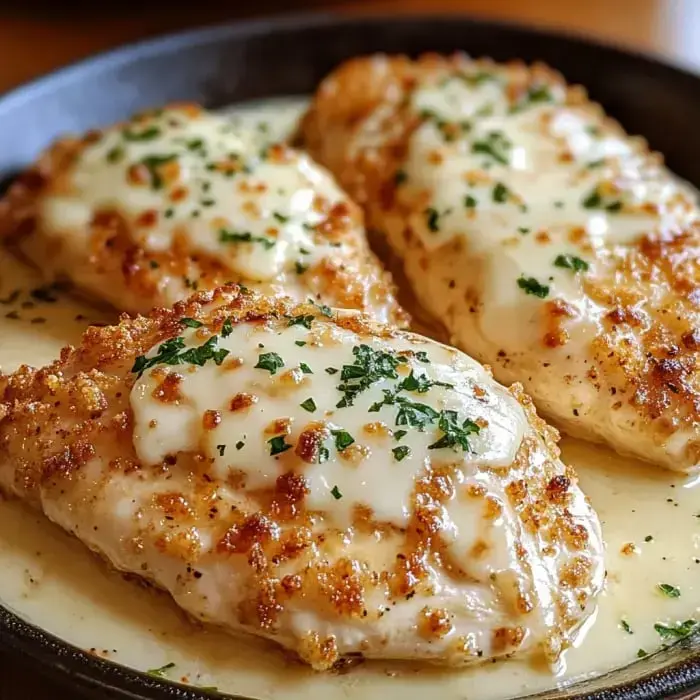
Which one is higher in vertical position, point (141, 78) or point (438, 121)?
point (438, 121)

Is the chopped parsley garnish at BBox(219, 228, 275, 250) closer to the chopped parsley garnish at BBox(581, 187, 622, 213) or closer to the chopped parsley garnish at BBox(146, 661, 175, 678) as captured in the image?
the chopped parsley garnish at BBox(581, 187, 622, 213)

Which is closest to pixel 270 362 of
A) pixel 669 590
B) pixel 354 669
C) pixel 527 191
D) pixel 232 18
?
pixel 354 669

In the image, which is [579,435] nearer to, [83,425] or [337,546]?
[337,546]

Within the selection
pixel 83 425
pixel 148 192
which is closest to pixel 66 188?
pixel 148 192

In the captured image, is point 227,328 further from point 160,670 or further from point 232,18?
point 232,18

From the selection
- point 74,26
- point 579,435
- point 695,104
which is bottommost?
point 74,26

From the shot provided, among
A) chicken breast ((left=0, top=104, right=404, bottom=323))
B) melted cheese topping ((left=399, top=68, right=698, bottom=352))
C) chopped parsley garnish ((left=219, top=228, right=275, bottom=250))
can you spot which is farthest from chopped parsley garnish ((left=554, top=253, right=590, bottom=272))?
chopped parsley garnish ((left=219, top=228, right=275, bottom=250))
